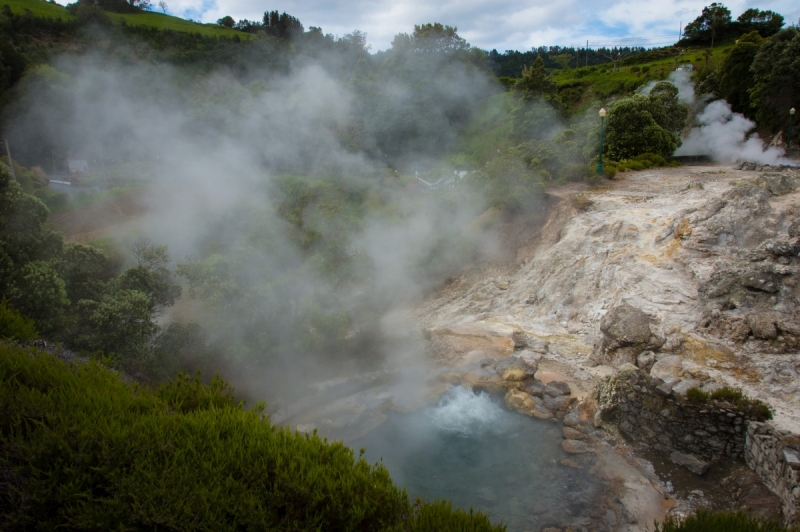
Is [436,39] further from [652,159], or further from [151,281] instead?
[151,281]

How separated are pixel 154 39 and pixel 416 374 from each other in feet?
85.2

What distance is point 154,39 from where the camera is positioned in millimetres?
25828

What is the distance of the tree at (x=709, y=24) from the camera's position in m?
38.7

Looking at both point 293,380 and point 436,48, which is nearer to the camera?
point 293,380

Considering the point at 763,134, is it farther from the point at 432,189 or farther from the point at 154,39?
the point at 154,39

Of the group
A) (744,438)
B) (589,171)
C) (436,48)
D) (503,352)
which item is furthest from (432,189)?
(436,48)

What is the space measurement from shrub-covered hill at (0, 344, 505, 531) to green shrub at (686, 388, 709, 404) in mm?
4235

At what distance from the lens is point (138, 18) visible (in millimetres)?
33781

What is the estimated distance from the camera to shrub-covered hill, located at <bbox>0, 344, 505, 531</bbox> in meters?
2.96

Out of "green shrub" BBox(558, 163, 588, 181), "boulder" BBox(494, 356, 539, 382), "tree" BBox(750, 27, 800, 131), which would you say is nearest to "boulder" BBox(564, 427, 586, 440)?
"boulder" BBox(494, 356, 539, 382)

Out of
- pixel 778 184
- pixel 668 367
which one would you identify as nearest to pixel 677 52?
pixel 778 184

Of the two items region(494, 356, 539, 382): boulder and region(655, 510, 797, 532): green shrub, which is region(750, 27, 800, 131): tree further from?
region(655, 510, 797, 532): green shrub

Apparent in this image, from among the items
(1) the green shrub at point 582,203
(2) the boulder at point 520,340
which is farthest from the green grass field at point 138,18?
(2) the boulder at point 520,340

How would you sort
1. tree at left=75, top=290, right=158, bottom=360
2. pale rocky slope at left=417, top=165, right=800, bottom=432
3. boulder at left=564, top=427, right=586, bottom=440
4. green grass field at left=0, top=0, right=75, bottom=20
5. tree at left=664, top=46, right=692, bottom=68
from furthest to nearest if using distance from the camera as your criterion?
1. tree at left=664, top=46, right=692, bottom=68
2. green grass field at left=0, top=0, right=75, bottom=20
3. pale rocky slope at left=417, top=165, right=800, bottom=432
4. tree at left=75, top=290, right=158, bottom=360
5. boulder at left=564, top=427, right=586, bottom=440
